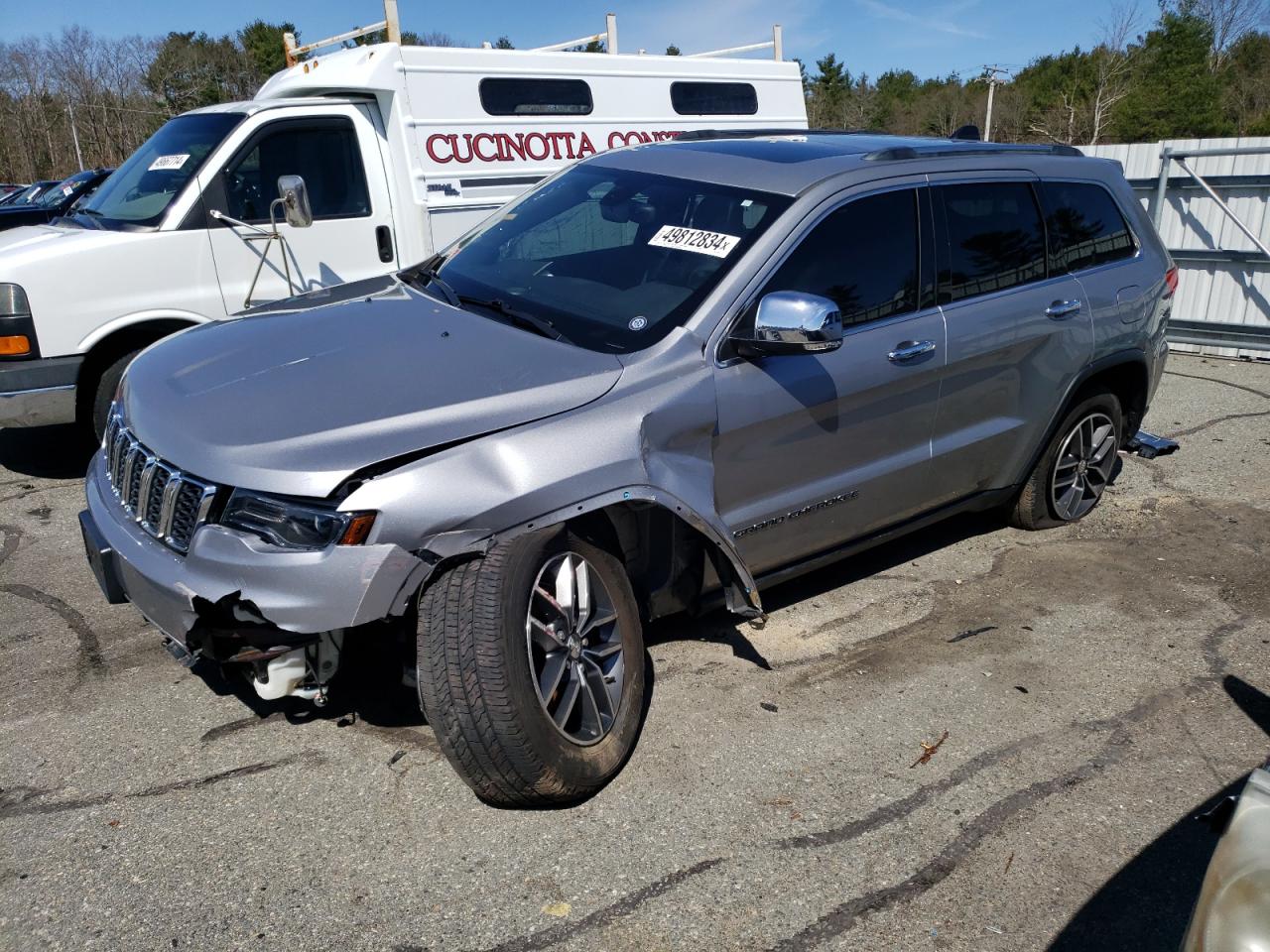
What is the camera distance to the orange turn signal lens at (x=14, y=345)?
5605 mm

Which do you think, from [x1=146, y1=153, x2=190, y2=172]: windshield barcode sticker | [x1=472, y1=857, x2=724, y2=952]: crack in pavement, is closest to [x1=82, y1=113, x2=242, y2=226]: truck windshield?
[x1=146, y1=153, x2=190, y2=172]: windshield barcode sticker

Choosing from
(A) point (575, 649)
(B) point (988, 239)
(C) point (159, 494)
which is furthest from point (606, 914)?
(B) point (988, 239)

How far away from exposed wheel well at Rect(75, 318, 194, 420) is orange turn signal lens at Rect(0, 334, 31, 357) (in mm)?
290

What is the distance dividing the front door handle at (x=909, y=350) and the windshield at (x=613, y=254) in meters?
0.72

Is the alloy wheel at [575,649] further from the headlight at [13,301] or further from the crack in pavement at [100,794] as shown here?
the headlight at [13,301]

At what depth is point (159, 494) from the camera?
122 inches

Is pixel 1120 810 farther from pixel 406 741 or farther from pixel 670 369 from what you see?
pixel 406 741

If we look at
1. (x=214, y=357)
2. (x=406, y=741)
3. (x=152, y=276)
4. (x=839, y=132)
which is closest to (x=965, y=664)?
(x=406, y=741)

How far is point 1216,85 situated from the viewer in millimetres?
42031

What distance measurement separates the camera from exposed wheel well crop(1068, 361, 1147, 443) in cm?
512

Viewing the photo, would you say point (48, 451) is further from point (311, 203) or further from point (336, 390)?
point (336, 390)

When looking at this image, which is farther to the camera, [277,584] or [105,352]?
[105,352]

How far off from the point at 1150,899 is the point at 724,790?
3.98 feet

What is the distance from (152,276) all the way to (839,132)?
12.8 ft
